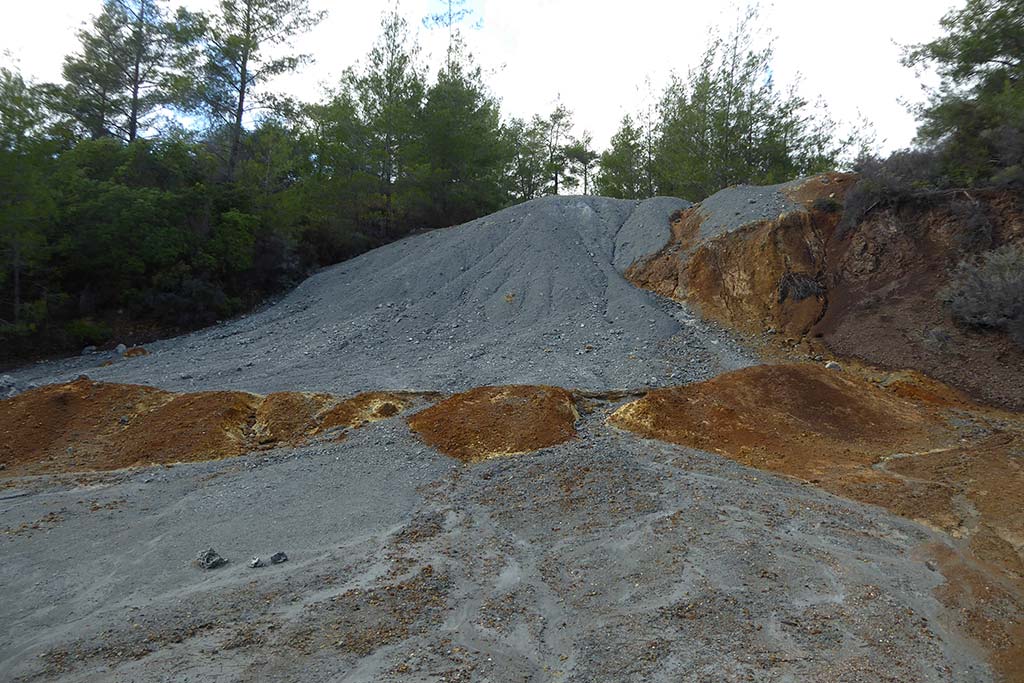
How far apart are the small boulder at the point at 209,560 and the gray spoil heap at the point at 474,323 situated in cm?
399

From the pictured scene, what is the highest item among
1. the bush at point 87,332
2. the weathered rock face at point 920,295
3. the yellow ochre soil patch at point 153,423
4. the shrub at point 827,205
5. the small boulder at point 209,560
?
the shrub at point 827,205

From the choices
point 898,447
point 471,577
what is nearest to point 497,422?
point 471,577

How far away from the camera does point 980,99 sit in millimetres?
13453

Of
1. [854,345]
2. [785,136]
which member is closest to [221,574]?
[854,345]

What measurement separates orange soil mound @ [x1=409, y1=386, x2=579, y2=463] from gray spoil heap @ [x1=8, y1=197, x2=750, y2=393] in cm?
102

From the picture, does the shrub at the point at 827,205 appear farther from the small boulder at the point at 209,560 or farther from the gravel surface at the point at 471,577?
the small boulder at the point at 209,560

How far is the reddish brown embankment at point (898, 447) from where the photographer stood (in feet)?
17.5

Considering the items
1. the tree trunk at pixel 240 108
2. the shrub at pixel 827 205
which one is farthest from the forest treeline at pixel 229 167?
the shrub at pixel 827 205

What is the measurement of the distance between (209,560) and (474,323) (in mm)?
7973

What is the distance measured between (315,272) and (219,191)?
3167 millimetres

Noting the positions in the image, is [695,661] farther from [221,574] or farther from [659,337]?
[659,337]

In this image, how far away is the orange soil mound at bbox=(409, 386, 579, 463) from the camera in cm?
785

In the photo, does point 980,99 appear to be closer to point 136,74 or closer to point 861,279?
point 861,279

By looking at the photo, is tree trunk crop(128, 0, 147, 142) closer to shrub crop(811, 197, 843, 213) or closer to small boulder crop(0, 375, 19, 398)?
small boulder crop(0, 375, 19, 398)
